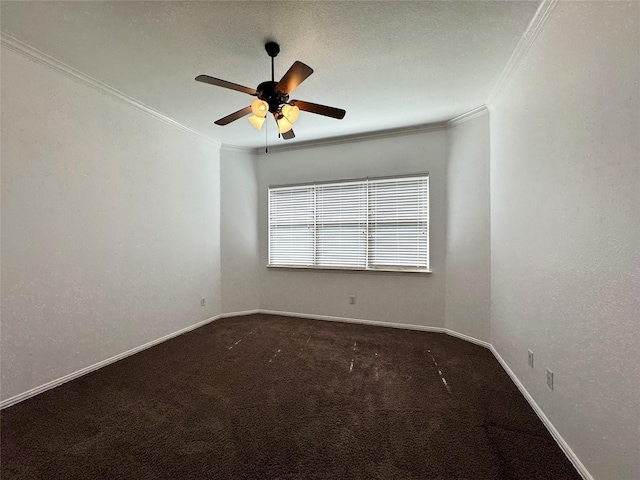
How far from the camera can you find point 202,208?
3.74 metres

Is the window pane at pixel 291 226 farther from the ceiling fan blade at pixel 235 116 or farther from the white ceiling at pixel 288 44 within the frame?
the ceiling fan blade at pixel 235 116

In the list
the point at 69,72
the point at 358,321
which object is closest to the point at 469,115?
the point at 358,321

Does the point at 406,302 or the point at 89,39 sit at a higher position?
the point at 89,39

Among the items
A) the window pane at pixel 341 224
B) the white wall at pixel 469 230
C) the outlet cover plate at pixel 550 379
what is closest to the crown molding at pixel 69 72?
the window pane at pixel 341 224

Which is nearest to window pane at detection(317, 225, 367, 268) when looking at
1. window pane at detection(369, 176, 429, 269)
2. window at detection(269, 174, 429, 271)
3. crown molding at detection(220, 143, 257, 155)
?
window at detection(269, 174, 429, 271)

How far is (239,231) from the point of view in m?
4.17

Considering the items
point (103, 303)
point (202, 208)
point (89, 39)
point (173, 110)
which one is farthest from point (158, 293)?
point (89, 39)

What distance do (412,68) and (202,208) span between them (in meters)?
3.08

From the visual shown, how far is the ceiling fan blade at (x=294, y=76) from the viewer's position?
1571 millimetres

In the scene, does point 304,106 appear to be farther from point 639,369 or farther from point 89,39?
point 639,369

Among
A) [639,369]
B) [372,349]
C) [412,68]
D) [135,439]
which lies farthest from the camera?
[372,349]

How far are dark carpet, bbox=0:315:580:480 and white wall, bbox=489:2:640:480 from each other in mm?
369

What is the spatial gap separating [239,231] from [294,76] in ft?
9.44

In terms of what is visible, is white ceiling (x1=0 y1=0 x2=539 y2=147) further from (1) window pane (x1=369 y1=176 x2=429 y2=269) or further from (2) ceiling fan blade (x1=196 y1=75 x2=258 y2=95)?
(1) window pane (x1=369 y1=176 x2=429 y2=269)
